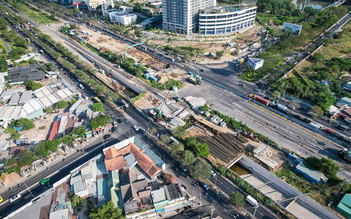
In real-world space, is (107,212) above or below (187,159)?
below

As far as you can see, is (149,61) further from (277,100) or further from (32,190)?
(32,190)

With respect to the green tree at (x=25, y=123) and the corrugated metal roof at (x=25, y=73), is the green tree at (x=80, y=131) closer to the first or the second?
the green tree at (x=25, y=123)

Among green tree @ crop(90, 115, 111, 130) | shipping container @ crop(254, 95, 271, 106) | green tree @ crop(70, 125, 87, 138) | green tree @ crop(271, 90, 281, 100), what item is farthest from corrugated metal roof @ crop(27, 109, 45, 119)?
green tree @ crop(271, 90, 281, 100)

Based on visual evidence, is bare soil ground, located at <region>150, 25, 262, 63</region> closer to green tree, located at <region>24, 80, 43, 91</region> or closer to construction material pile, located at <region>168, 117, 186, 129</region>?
construction material pile, located at <region>168, 117, 186, 129</region>

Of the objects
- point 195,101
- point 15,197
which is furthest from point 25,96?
point 195,101

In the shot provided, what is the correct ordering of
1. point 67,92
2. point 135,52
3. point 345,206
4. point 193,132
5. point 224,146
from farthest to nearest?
point 135,52 < point 67,92 < point 193,132 < point 224,146 < point 345,206

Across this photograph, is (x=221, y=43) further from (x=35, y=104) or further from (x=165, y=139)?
(x=35, y=104)
